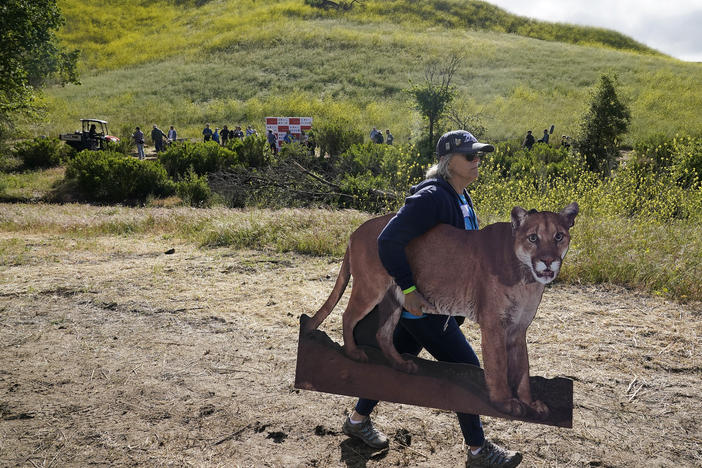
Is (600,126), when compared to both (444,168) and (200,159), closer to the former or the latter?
(200,159)

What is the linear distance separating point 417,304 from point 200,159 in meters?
16.2

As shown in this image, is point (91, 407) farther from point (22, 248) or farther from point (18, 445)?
point (22, 248)

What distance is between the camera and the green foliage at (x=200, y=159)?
17.3m

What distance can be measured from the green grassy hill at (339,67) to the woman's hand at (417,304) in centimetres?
1376

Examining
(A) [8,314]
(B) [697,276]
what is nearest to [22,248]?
(A) [8,314]

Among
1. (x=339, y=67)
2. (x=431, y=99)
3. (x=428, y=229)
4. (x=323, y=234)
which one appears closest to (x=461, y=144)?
(x=428, y=229)

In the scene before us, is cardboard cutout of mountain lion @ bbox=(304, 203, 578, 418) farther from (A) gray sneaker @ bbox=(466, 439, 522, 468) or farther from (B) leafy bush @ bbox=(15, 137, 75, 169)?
(B) leafy bush @ bbox=(15, 137, 75, 169)

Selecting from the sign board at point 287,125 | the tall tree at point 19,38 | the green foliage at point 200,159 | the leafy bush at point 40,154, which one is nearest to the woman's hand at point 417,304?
the green foliage at point 200,159

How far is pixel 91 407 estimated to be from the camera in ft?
13.6

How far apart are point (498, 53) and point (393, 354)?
167 ft

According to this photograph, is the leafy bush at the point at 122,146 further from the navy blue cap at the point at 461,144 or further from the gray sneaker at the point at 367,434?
the navy blue cap at the point at 461,144

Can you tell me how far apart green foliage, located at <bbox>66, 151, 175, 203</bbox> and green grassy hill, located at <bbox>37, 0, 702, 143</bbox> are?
886 cm

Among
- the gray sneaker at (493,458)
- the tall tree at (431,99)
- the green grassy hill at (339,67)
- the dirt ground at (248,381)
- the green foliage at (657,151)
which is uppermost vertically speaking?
the green grassy hill at (339,67)

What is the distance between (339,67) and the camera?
4400 centimetres
